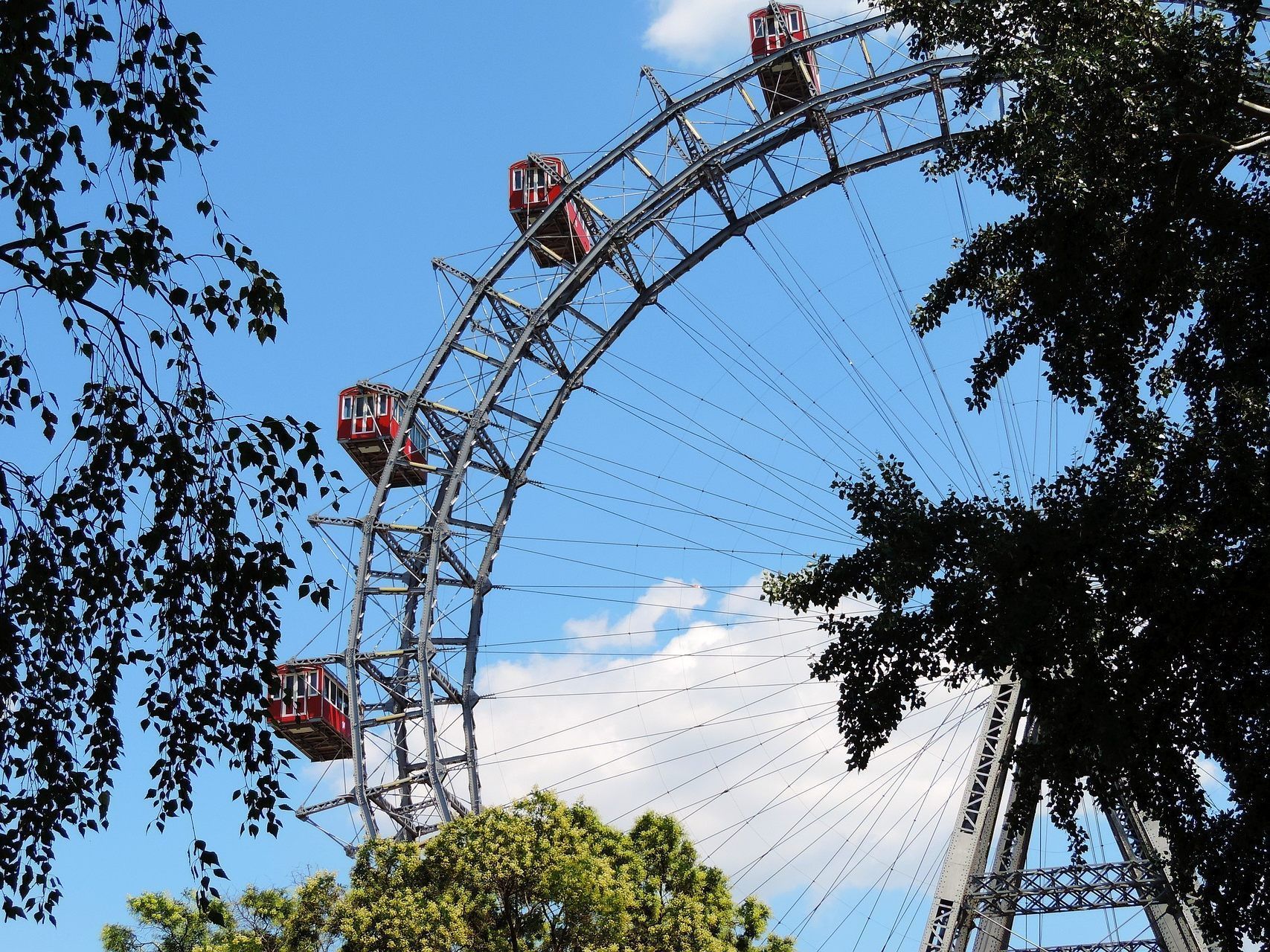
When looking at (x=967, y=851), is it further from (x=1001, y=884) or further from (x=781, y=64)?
(x=781, y=64)

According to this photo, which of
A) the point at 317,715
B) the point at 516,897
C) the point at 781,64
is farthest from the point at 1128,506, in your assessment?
the point at 317,715

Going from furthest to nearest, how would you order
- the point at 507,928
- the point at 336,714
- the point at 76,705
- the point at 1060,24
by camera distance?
the point at 336,714 < the point at 507,928 < the point at 1060,24 < the point at 76,705

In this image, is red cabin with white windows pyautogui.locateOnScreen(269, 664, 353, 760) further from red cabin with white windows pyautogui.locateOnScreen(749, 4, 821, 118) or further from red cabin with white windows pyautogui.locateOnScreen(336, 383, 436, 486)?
red cabin with white windows pyautogui.locateOnScreen(749, 4, 821, 118)

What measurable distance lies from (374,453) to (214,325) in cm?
3052

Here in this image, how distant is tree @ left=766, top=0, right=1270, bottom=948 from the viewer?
14883mm

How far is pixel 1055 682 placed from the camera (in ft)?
49.9

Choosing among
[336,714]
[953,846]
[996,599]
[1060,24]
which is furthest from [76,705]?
[336,714]

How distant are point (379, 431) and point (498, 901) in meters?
13.2

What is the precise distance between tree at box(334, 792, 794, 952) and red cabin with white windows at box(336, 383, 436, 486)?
1006 centimetres

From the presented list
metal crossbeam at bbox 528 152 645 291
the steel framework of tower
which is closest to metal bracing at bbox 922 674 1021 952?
the steel framework of tower

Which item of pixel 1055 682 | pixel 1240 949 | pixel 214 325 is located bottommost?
pixel 1240 949

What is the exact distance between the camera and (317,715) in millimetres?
37688

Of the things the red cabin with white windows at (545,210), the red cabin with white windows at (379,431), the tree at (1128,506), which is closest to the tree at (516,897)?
the red cabin with white windows at (379,431)

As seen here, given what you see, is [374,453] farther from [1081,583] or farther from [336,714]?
[1081,583]
